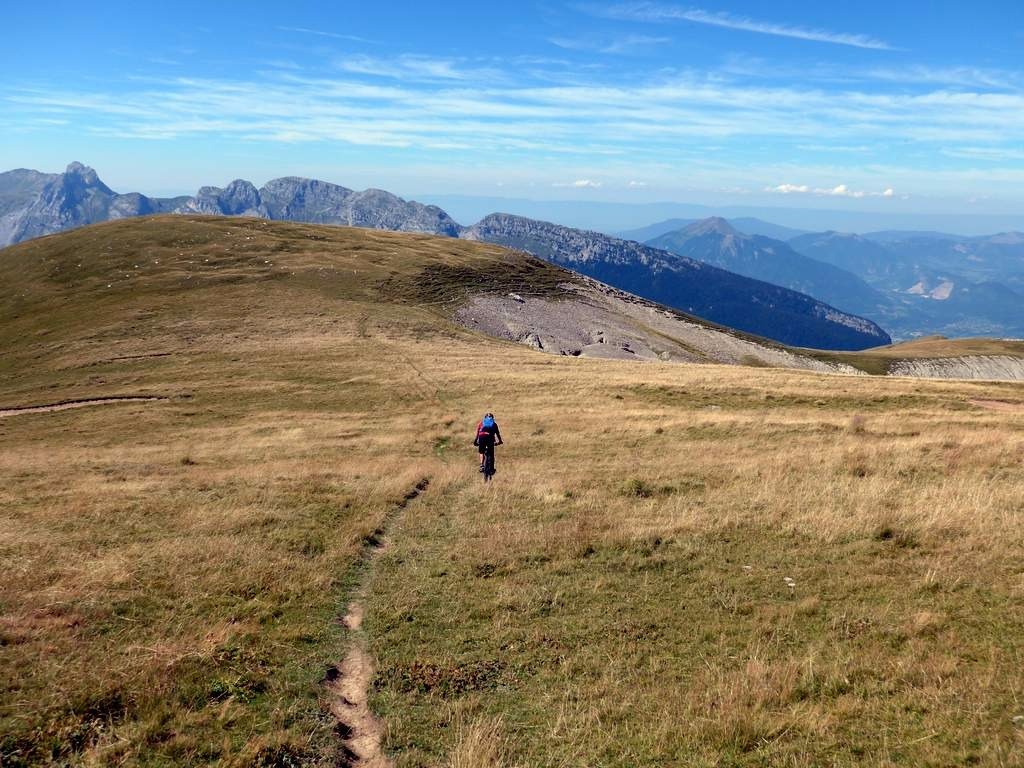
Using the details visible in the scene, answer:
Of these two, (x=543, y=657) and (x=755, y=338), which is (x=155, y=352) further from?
(x=755, y=338)

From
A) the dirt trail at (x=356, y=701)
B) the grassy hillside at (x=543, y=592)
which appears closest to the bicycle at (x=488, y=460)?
the grassy hillside at (x=543, y=592)

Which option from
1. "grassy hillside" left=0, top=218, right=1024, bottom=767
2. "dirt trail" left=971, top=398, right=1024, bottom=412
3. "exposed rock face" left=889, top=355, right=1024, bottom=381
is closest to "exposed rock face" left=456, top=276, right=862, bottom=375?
"exposed rock face" left=889, top=355, right=1024, bottom=381

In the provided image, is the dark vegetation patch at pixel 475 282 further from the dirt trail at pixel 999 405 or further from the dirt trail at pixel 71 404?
the dirt trail at pixel 999 405

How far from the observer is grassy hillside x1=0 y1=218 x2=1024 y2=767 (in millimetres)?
7840

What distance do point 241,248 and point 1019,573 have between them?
105 meters

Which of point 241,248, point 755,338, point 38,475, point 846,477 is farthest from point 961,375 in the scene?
point 38,475

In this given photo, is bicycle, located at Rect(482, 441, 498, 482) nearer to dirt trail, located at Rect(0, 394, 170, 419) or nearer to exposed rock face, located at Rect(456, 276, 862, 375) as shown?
dirt trail, located at Rect(0, 394, 170, 419)

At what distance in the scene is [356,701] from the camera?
8898 mm

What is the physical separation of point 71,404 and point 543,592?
152 feet

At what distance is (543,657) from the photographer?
389 inches

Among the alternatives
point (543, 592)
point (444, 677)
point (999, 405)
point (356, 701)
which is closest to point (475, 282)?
point (999, 405)

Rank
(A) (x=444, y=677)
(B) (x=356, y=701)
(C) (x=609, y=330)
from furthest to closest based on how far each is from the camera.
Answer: (C) (x=609, y=330) < (A) (x=444, y=677) < (B) (x=356, y=701)

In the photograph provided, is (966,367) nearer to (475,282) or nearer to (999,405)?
(475,282)

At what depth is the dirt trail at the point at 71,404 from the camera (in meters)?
42.6
